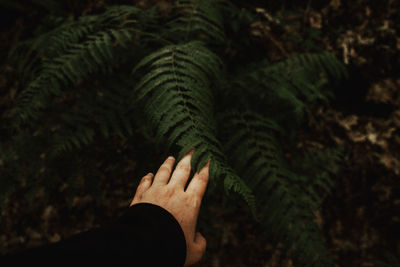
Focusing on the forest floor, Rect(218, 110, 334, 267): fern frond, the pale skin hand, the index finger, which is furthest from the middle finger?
the forest floor

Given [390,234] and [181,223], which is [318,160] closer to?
[390,234]

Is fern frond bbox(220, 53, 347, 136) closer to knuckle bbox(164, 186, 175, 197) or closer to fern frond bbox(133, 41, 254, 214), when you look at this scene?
fern frond bbox(133, 41, 254, 214)

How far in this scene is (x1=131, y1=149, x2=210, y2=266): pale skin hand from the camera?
989mm

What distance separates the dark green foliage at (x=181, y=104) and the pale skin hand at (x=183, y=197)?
307mm

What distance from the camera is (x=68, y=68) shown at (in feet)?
5.02

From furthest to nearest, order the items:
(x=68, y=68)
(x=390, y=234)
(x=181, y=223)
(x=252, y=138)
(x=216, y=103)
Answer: (x=390, y=234)
(x=216, y=103)
(x=252, y=138)
(x=68, y=68)
(x=181, y=223)

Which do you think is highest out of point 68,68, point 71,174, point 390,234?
point 68,68

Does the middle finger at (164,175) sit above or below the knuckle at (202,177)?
below

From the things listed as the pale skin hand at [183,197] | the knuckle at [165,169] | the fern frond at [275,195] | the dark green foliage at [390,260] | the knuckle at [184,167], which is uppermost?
the knuckle at [184,167]

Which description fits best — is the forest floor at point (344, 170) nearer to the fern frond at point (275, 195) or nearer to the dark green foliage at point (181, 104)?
the dark green foliage at point (181, 104)

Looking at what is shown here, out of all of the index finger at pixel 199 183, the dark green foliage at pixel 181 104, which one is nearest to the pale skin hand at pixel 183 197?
the index finger at pixel 199 183

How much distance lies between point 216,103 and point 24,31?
225 centimetres

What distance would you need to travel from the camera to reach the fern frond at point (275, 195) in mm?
1456

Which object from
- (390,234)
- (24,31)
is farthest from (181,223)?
(24,31)
